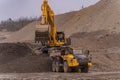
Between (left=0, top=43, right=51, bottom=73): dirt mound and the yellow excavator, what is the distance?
1.28 metres

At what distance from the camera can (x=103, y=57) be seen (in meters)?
49.7

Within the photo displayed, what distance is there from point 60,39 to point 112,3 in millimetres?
32373

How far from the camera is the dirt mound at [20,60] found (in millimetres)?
44287

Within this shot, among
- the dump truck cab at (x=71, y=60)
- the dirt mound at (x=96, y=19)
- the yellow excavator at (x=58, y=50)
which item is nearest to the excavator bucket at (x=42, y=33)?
the yellow excavator at (x=58, y=50)

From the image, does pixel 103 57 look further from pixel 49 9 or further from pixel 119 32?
pixel 119 32

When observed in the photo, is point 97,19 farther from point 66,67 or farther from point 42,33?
point 66,67

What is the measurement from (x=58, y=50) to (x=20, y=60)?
24.7 feet

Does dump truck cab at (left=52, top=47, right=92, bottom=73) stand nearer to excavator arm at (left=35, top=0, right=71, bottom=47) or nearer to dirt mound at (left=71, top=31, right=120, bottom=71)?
excavator arm at (left=35, top=0, right=71, bottom=47)

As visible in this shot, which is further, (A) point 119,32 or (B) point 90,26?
(B) point 90,26

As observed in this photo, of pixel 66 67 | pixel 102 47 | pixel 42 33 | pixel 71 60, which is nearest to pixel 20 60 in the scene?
pixel 42 33

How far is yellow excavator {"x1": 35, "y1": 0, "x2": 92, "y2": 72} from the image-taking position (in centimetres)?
3903

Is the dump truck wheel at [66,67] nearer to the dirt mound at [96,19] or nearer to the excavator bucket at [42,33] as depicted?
the excavator bucket at [42,33]

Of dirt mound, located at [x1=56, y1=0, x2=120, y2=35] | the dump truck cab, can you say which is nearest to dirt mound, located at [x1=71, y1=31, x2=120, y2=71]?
dirt mound, located at [x1=56, y1=0, x2=120, y2=35]

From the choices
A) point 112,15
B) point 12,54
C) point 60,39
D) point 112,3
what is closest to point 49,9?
point 60,39
